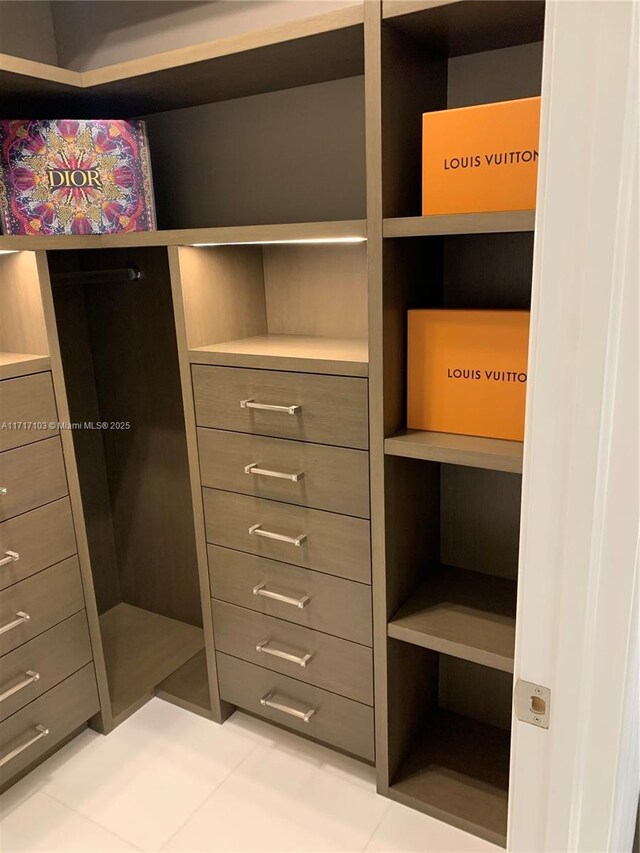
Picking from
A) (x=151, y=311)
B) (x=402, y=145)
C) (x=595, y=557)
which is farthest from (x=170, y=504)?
(x=595, y=557)

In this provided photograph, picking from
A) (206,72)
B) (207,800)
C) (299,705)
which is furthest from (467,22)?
(207,800)

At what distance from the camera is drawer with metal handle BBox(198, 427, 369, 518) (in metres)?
1.50

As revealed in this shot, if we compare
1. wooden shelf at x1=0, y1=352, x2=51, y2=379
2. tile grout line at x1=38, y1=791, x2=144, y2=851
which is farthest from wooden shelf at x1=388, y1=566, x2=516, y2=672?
wooden shelf at x1=0, y1=352, x2=51, y2=379

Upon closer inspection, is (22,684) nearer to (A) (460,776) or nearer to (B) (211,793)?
(B) (211,793)

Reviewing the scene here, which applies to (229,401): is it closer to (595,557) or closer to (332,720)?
(332,720)

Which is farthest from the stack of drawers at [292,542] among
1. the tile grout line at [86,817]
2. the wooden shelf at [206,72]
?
the wooden shelf at [206,72]

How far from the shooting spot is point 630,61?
1.63ft

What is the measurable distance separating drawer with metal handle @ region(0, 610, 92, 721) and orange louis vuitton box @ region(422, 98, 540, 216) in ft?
Result: 4.79

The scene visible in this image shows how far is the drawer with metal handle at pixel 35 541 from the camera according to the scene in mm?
1625

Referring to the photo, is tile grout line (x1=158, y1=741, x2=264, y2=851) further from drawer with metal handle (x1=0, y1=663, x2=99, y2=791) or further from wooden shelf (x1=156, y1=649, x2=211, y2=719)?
drawer with metal handle (x1=0, y1=663, x2=99, y2=791)

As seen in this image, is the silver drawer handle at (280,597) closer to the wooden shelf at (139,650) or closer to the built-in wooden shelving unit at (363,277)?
the built-in wooden shelving unit at (363,277)

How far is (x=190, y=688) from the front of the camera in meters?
2.09

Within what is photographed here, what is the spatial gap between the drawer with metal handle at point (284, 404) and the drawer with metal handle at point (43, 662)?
2.33 ft

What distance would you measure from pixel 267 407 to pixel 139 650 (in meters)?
1.23
